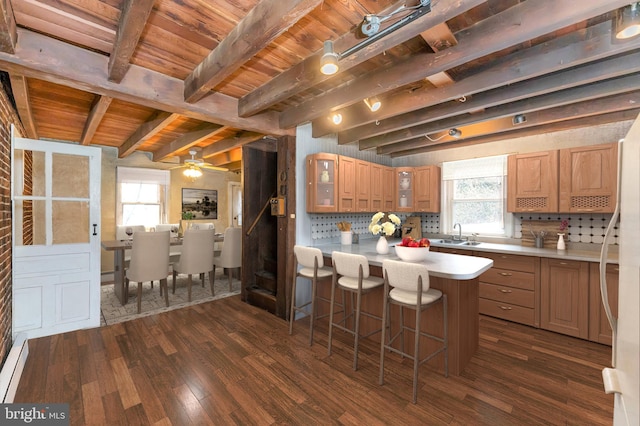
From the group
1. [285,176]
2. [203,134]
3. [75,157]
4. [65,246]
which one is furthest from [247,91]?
[65,246]

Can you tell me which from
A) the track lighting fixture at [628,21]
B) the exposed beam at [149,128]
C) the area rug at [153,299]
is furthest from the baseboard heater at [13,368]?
the track lighting fixture at [628,21]

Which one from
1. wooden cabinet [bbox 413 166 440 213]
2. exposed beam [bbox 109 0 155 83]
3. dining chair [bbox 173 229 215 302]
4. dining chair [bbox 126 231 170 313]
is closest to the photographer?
exposed beam [bbox 109 0 155 83]

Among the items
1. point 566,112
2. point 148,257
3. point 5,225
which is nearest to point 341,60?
point 566,112

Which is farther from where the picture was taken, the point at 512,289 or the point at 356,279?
the point at 512,289

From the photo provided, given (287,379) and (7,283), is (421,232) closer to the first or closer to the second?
(287,379)

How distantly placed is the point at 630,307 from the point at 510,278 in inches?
120

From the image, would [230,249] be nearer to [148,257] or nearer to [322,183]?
[148,257]

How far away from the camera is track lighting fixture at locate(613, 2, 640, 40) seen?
1.47 meters

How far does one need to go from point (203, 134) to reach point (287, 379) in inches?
132

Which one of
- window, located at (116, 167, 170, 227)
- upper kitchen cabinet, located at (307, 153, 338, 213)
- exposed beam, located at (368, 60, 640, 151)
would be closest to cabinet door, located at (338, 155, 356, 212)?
upper kitchen cabinet, located at (307, 153, 338, 213)

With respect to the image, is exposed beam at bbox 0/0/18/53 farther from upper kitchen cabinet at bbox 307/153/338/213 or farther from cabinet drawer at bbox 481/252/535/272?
cabinet drawer at bbox 481/252/535/272

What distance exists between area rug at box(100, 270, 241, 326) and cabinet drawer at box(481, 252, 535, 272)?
3.80 meters

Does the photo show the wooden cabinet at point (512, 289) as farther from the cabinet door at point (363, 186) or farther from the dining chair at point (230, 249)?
the dining chair at point (230, 249)

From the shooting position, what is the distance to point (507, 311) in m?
3.41
